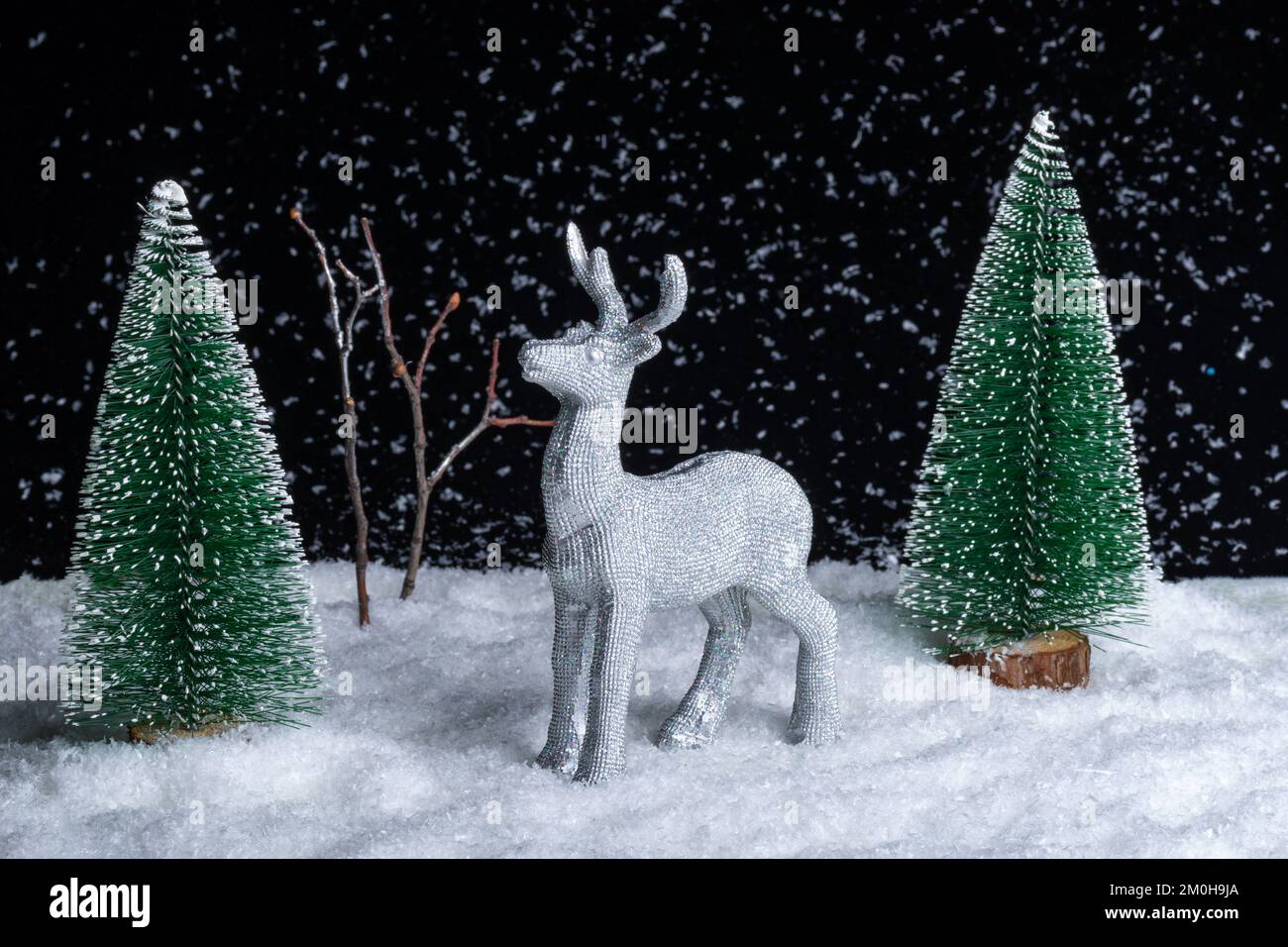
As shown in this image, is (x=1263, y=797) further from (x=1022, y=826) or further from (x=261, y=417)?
(x=261, y=417)

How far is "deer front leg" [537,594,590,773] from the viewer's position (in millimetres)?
2961

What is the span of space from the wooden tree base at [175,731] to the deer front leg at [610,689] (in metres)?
0.74

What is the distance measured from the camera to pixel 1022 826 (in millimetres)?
2754

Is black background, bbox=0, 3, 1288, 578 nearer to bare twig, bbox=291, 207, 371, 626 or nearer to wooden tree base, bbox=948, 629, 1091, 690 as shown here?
bare twig, bbox=291, 207, 371, 626

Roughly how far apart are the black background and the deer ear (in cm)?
143

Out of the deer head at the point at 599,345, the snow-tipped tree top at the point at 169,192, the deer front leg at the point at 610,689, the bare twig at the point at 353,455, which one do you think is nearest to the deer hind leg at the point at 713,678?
the deer front leg at the point at 610,689

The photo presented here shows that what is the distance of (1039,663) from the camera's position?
3482mm

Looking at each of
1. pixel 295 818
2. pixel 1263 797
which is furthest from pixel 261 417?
pixel 1263 797

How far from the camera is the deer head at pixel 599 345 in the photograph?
2756 millimetres

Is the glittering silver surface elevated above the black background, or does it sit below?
below

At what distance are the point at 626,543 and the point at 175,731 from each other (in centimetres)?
99

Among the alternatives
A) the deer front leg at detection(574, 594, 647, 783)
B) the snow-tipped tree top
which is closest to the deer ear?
the deer front leg at detection(574, 594, 647, 783)

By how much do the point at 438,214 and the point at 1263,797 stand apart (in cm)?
248

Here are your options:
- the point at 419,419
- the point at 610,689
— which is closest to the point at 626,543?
the point at 610,689
